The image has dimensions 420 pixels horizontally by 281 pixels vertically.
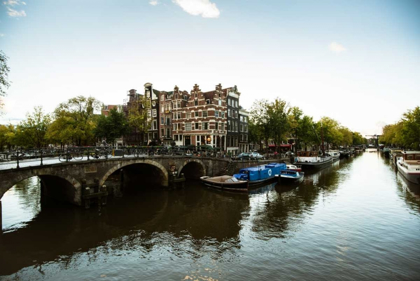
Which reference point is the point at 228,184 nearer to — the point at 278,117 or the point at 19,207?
the point at 19,207

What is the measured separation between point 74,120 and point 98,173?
105 feet

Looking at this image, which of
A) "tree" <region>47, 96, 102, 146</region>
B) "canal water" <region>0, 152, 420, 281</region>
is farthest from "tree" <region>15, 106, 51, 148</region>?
"canal water" <region>0, 152, 420, 281</region>

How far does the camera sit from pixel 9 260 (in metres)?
13.4

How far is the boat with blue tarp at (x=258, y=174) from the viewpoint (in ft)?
113

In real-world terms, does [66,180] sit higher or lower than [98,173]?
lower

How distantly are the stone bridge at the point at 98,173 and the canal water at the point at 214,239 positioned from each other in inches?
88.1

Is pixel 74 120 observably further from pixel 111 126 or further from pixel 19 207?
pixel 19 207

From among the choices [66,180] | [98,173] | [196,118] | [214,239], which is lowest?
[214,239]

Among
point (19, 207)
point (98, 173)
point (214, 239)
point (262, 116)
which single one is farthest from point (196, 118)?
point (214, 239)

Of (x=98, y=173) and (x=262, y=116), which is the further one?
(x=262, y=116)

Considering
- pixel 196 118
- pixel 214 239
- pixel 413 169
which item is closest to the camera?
pixel 214 239

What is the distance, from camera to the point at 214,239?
16609mm

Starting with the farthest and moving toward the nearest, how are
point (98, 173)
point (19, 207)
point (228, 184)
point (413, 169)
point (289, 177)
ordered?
point (289, 177)
point (413, 169)
point (228, 184)
point (98, 173)
point (19, 207)

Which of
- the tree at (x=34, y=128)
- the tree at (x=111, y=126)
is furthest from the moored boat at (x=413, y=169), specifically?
the tree at (x=34, y=128)
